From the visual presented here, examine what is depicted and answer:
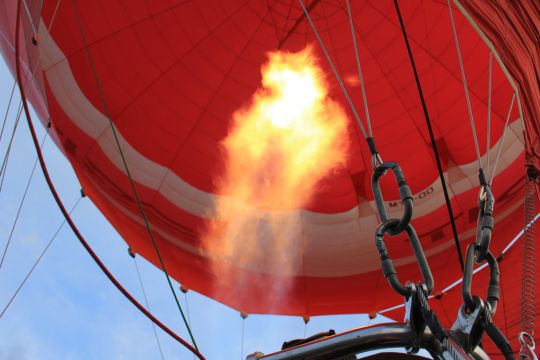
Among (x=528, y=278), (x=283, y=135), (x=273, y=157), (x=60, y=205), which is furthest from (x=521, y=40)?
(x=60, y=205)

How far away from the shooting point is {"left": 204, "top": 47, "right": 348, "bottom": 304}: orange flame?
25.9 ft

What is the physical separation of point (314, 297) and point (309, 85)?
280 cm

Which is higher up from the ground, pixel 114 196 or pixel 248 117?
pixel 248 117

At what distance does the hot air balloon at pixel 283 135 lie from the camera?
7.58 m

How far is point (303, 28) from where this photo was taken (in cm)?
786

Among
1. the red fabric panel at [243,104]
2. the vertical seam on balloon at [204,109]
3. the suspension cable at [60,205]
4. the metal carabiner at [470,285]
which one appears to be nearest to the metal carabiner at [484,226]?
the metal carabiner at [470,285]

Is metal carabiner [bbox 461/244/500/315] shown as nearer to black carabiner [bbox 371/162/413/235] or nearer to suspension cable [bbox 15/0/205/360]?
black carabiner [bbox 371/162/413/235]

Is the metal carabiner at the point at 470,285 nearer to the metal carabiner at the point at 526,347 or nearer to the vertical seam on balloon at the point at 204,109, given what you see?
the metal carabiner at the point at 526,347

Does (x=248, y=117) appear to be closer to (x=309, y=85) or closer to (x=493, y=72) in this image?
(x=309, y=85)

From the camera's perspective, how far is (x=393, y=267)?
5.46 feet

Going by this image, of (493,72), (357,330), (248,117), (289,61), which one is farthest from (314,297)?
(357,330)

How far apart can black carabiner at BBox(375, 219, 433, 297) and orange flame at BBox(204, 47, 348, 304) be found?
6.22 m

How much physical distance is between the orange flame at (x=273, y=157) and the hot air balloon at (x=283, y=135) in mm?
18

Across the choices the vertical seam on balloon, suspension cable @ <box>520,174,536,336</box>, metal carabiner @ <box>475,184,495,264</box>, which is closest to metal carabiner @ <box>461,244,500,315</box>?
metal carabiner @ <box>475,184,495,264</box>
